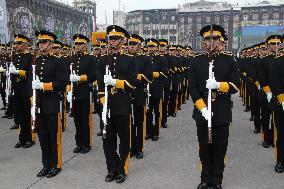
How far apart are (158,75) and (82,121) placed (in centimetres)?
207

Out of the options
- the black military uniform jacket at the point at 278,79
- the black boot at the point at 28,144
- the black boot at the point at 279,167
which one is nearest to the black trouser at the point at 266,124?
the black boot at the point at 279,167

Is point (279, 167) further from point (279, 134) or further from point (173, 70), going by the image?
point (173, 70)

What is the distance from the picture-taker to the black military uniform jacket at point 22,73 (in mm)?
7598

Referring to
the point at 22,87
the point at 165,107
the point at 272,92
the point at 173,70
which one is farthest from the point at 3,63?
the point at 272,92

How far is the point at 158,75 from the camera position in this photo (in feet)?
26.5

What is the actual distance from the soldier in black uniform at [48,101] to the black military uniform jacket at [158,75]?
2.61 metres

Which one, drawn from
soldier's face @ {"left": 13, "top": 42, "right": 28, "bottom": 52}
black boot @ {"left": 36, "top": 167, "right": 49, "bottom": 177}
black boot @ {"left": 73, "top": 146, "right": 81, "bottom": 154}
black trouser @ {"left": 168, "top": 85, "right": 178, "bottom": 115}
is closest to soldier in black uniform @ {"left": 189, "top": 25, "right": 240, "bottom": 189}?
black boot @ {"left": 36, "top": 167, "right": 49, "bottom": 177}

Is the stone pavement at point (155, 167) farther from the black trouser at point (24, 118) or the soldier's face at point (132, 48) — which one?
the soldier's face at point (132, 48)

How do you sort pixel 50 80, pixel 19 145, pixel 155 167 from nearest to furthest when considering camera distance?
pixel 50 80
pixel 155 167
pixel 19 145

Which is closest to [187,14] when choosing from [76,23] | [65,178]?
[76,23]

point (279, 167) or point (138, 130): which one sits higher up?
point (138, 130)

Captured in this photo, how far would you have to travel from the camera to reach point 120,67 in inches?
213

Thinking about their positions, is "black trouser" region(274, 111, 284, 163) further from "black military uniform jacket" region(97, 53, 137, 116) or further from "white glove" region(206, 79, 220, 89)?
"black military uniform jacket" region(97, 53, 137, 116)

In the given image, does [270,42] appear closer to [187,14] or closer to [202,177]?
[202,177]
